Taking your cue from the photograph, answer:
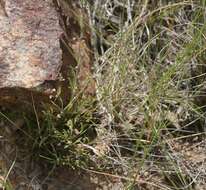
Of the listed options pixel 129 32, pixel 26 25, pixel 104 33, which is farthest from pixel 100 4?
pixel 26 25

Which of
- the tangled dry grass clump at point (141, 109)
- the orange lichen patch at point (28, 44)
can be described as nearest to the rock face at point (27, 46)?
the orange lichen patch at point (28, 44)

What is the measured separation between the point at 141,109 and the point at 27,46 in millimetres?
468

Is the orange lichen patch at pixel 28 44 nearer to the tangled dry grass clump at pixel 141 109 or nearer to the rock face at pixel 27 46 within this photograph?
the rock face at pixel 27 46

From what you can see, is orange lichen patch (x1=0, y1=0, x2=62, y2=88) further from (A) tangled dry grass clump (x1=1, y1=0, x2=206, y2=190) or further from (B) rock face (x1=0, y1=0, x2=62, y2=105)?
(A) tangled dry grass clump (x1=1, y1=0, x2=206, y2=190)

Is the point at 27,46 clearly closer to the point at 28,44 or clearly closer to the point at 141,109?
the point at 28,44

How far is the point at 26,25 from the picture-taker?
1.63 m

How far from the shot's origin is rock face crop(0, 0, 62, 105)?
60.4 inches

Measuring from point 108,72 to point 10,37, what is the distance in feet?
1.33

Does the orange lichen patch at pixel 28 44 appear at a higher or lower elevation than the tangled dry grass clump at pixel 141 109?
higher

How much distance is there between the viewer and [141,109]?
5.84 ft

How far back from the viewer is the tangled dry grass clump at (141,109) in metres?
1.69

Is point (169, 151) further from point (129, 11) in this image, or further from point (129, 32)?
point (129, 11)

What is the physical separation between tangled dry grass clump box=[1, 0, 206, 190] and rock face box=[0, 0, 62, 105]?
0.12 meters

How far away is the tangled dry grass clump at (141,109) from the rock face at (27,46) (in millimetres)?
119
